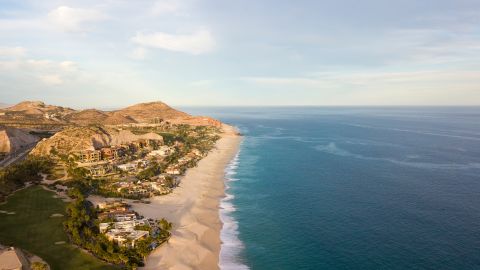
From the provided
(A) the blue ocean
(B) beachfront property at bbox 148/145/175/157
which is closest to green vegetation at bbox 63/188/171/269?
(A) the blue ocean

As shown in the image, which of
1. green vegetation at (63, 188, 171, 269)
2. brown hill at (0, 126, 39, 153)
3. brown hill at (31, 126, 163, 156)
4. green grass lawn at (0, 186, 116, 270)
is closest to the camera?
green grass lawn at (0, 186, 116, 270)

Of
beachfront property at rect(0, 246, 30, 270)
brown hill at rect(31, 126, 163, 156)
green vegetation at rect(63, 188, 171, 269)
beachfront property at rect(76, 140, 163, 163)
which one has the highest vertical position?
brown hill at rect(31, 126, 163, 156)

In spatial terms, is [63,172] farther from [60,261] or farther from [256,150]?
[256,150]

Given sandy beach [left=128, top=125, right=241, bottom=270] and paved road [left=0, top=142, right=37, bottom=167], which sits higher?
paved road [left=0, top=142, right=37, bottom=167]

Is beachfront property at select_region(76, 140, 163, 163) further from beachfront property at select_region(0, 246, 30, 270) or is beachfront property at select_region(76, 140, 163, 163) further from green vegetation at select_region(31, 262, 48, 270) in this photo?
green vegetation at select_region(31, 262, 48, 270)

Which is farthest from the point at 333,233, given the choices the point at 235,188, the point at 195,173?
the point at 195,173

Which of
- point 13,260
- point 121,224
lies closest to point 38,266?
point 13,260

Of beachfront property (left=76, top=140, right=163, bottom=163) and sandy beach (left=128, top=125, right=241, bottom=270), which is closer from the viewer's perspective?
sandy beach (left=128, top=125, right=241, bottom=270)
